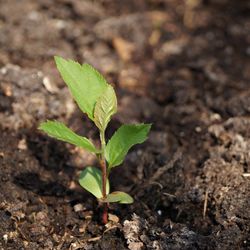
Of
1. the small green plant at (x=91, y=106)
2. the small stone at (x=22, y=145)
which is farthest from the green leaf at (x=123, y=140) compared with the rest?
the small stone at (x=22, y=145)

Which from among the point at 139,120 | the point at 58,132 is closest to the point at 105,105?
the point at 58,132

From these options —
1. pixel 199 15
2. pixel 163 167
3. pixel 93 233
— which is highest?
pixel 199 15

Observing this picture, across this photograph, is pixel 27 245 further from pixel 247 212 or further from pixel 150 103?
pixel 150 103

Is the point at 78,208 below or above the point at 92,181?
below

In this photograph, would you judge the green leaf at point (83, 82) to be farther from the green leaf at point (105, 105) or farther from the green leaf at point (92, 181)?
the green leaf at point (92, 181)

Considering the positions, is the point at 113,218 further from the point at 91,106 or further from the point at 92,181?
the point at 91,106

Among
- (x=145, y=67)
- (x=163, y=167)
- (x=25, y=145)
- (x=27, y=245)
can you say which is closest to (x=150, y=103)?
(x=145, y=67)
